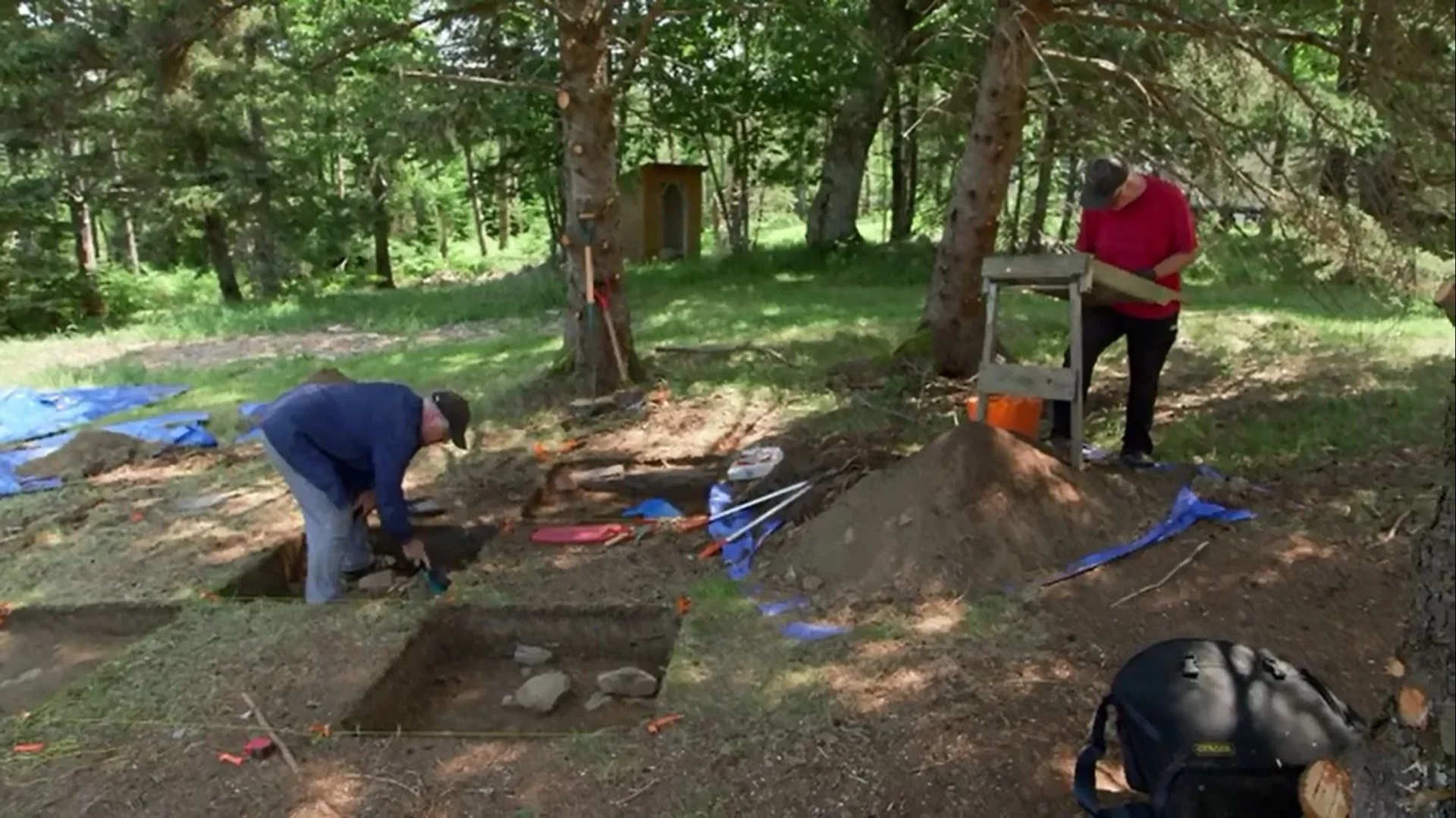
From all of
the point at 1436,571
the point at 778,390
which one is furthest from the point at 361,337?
the point at 1436,571

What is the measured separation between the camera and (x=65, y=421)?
8023 mm

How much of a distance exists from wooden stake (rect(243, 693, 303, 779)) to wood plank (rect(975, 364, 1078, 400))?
3183mm

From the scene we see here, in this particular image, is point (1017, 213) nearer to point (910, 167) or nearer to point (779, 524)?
point (910, 167)

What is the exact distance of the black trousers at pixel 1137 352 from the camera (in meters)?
4.77

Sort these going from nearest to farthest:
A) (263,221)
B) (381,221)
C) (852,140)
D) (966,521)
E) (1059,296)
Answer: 1. (966,521)
2. (1059,296)
3. (852,140)
4. (263,221)
5. (381,221)

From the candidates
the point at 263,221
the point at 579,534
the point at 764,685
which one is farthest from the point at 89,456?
the point at 263,221

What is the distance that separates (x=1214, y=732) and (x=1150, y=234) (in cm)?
302

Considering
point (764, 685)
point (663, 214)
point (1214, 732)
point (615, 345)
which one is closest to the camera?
point (1214, 732)

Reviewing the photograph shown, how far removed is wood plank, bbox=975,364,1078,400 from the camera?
176 inches

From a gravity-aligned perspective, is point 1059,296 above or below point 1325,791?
above

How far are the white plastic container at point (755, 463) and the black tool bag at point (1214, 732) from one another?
2950 mm

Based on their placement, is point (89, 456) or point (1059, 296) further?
point (89, 456)

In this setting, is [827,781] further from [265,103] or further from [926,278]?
[265,103]

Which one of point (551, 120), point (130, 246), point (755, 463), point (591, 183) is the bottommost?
point (755, 463)
